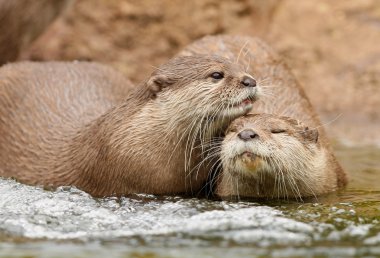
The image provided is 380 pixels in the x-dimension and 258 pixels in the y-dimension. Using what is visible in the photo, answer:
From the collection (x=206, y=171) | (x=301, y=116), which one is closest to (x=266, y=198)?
(x=206, y=171)

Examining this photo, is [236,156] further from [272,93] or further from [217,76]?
[272,93]

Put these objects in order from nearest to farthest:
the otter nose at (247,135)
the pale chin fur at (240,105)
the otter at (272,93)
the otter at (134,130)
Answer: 1. the otter nose at (247,135)
2. the pale chin fur at (240,105)
3. the otter at (134,130)
4. the otter at (272,93)

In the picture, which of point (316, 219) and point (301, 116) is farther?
point (301, 116)

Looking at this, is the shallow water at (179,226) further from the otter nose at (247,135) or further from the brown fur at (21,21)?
the brown fur at (21,21)

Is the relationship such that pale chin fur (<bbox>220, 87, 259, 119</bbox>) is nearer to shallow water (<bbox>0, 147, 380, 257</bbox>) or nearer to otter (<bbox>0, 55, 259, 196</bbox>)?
otter (<bbox>0, 55, 259, 196</bbox>)

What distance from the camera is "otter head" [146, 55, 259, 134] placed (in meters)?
5.56

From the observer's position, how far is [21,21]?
8000mm

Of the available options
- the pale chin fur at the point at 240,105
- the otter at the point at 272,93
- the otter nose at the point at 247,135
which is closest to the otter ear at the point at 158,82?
the pale chin fur at the point at 240,105

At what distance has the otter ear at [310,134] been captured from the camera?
19.2 ft

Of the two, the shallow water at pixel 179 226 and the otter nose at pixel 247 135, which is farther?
the otter nose at pixel 247 135

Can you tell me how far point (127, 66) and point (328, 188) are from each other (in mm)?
4440

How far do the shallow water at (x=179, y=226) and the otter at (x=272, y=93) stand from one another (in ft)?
0.64

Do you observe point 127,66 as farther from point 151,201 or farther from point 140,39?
point 151,201

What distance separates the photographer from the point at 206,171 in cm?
593
